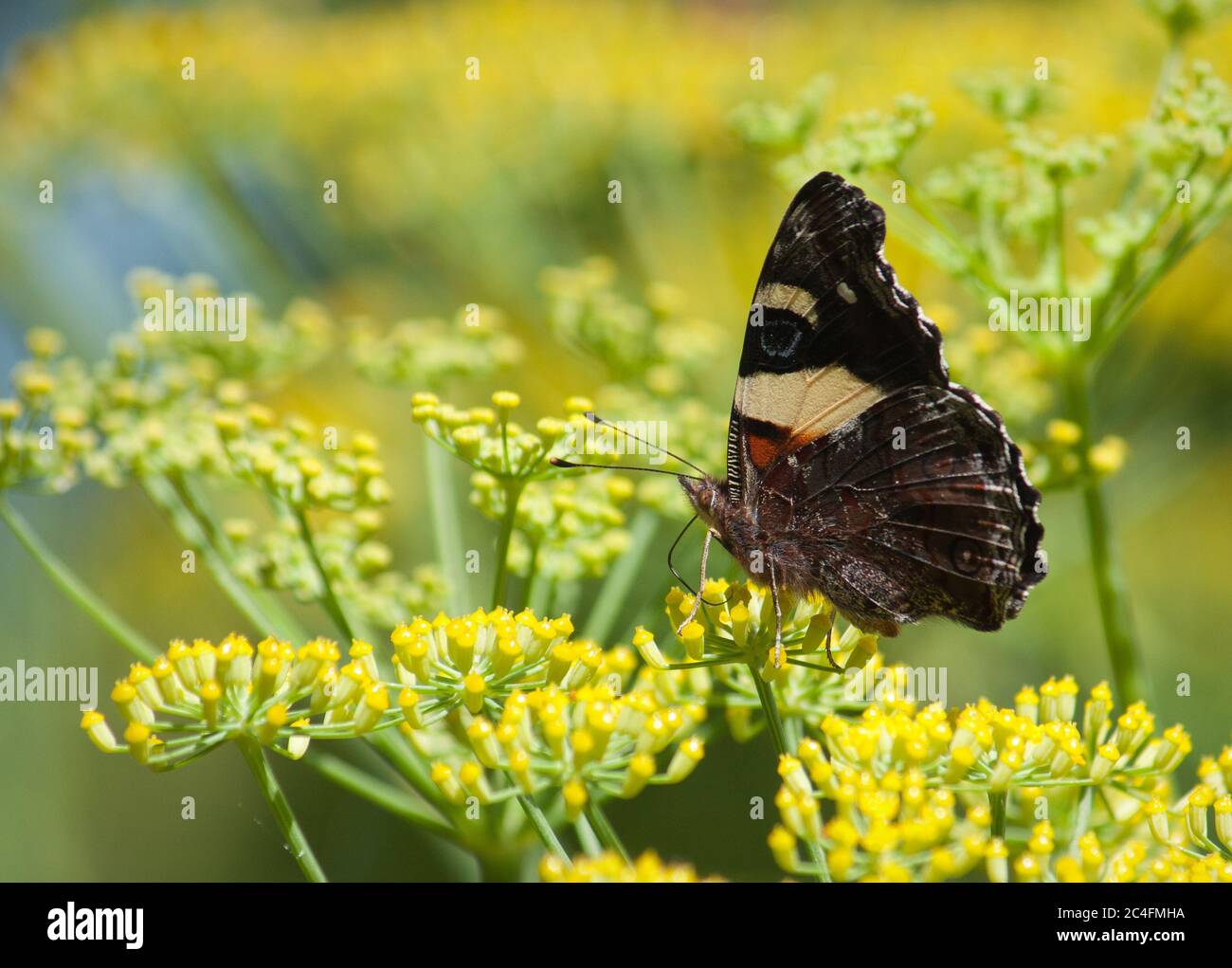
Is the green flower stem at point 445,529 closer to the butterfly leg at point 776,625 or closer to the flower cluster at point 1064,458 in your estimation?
the butterfly leg at point 776,625

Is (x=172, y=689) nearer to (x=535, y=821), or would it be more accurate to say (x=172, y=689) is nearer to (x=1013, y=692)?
(x=535, y=821)

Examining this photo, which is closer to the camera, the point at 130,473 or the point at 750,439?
the point at 750,439

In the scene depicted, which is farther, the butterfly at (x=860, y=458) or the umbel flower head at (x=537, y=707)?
the butterfly at (x=860, y=458)

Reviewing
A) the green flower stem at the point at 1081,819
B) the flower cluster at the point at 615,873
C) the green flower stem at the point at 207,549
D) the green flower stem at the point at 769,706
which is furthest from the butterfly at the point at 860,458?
the green flower stem at the point at 207,549
